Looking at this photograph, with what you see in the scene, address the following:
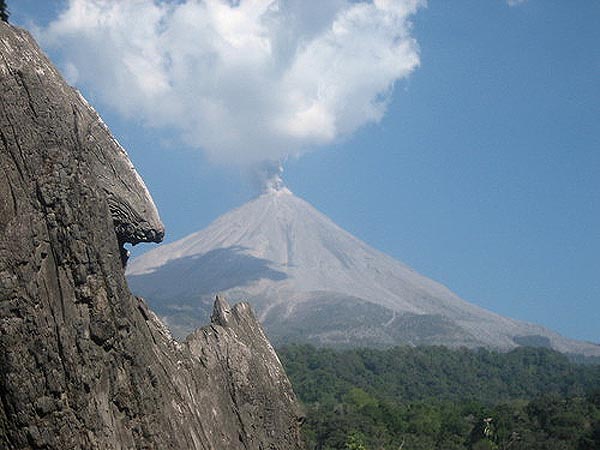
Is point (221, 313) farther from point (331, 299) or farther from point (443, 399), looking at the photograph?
point (331, 299)

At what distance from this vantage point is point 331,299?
478ft

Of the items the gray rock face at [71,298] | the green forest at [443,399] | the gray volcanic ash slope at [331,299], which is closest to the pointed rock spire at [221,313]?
the gray rock face at [71,298]

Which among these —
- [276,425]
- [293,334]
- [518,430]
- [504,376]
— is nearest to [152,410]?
[276,425]

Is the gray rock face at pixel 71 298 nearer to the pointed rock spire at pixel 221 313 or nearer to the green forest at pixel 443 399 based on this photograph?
the pointed rock spire at pixel 221 313

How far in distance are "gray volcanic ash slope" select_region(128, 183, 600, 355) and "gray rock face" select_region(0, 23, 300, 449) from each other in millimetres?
97520

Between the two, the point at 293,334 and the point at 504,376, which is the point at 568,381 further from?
the point at 293,334

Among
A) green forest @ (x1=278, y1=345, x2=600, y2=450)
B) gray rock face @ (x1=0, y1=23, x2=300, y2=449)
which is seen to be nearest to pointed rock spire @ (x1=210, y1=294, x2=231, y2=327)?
gray rock face @ (x1=0, y1=23, x2=300, y2=449)

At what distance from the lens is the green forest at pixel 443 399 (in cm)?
3291

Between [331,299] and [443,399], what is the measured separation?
289 ft

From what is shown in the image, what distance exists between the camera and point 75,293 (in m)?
3.34

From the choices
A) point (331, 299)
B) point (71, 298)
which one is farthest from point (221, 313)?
point (331, 299)

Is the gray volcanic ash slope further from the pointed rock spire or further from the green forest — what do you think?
the pointed rock spire

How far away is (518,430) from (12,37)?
34.1 m

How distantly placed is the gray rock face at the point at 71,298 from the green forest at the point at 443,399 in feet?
9.63
